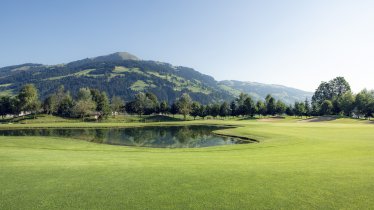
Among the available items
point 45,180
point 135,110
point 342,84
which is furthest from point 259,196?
point 342,84

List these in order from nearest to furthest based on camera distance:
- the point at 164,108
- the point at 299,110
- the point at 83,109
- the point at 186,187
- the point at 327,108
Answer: the point at 186,187 → the point at 83,109 → the point at 327,108 → the point at 299,110 → the point at 164,108

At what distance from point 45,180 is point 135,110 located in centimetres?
16904

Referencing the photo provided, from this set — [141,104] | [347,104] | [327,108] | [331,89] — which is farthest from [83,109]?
[331,89]

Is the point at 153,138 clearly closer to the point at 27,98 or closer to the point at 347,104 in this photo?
the point at 27,98

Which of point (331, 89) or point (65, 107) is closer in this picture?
point (65, 107)

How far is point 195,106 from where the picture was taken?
550 ft

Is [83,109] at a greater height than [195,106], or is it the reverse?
[195,106]

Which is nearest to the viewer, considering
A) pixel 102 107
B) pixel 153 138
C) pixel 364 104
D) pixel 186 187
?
pixel 186 187

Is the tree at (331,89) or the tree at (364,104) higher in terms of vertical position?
the tree at (331,89)

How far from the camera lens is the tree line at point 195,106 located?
5633 inches

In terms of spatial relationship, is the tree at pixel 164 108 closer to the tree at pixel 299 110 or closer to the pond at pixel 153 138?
the tree at pixel 299 110

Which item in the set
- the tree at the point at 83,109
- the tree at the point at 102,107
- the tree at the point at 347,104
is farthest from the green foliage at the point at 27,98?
the tree at the point at 347,104

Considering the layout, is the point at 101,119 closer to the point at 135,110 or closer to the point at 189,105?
the point at 135,110

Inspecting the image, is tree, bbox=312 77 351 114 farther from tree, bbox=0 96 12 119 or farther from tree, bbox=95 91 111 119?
tree, bbox=0 96 12 119
